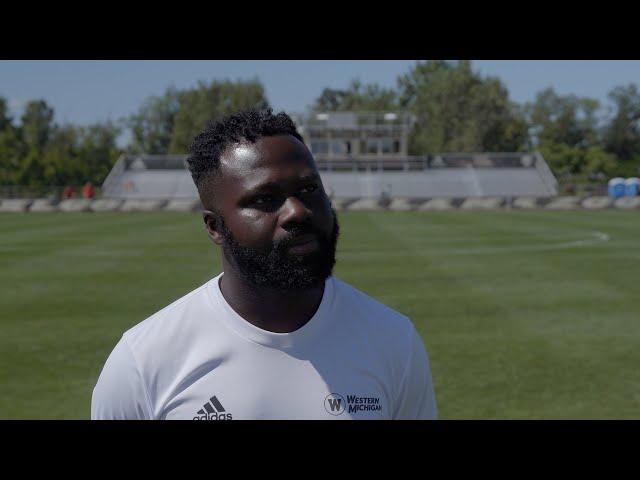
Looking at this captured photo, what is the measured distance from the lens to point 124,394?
98.7 inches

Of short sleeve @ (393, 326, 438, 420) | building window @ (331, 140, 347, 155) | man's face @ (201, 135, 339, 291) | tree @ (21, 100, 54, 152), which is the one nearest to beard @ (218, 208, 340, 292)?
man's face @ (201, 135, 339, 291)

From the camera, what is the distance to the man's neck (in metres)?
2.51

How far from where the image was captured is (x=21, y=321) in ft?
40.2

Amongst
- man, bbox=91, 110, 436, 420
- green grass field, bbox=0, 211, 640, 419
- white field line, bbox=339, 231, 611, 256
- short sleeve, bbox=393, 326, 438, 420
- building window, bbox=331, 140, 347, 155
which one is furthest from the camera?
building window, bbox=331, 140, 347, 155

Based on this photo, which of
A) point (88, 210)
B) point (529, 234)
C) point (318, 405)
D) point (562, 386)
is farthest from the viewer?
point (88, 210)

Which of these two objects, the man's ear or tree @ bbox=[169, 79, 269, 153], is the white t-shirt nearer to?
the man's ear

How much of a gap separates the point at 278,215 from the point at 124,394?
824 mm

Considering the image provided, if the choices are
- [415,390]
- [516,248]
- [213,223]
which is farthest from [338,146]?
[213,223]

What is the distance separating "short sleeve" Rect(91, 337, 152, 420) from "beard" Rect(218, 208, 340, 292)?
52cm

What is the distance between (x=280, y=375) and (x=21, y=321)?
10858 millimetres
